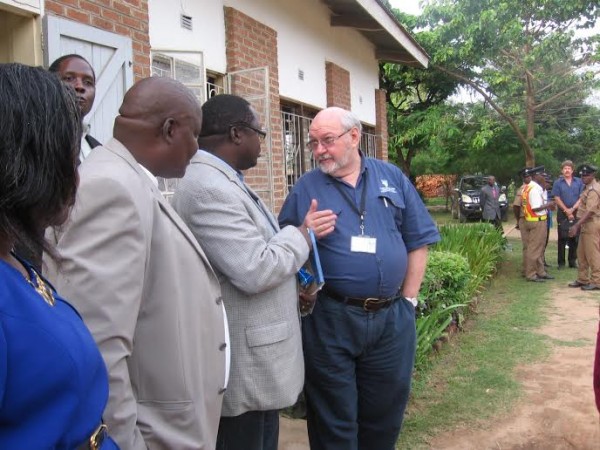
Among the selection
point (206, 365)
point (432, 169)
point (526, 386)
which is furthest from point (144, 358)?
point (432, 169)

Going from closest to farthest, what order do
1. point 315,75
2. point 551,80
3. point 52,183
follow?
point 52,183, point 315,75, point 551,80

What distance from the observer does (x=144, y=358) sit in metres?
1.56

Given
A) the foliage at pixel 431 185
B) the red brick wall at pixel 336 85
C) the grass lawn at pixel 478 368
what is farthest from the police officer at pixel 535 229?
the foliage at pixel 431 185

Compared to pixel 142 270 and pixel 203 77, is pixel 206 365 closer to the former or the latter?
pixel 142 270

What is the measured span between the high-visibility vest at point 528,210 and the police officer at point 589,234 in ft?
2.08

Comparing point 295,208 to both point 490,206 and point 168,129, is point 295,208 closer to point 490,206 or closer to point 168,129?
point 168,129

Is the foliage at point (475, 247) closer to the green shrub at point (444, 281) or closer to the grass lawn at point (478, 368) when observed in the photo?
the grass lawn at point (478, 368)

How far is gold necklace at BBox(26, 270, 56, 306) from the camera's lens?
1063 millimetres

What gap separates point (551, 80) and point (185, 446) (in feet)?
61.7

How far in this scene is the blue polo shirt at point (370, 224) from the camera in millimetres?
2777

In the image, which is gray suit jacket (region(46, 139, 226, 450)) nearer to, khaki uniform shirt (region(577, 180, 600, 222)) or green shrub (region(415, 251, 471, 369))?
green shrub (region(415, 251, 471, 369))

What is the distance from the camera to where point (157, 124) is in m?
1.72

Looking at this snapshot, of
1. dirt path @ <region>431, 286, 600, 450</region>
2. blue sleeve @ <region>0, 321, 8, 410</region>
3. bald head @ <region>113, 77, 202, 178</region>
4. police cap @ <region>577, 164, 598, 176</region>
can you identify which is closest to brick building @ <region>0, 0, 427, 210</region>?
bald head @ <region>113, 77, 202, 178</region>

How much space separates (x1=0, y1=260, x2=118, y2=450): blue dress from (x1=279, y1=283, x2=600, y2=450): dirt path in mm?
2782
